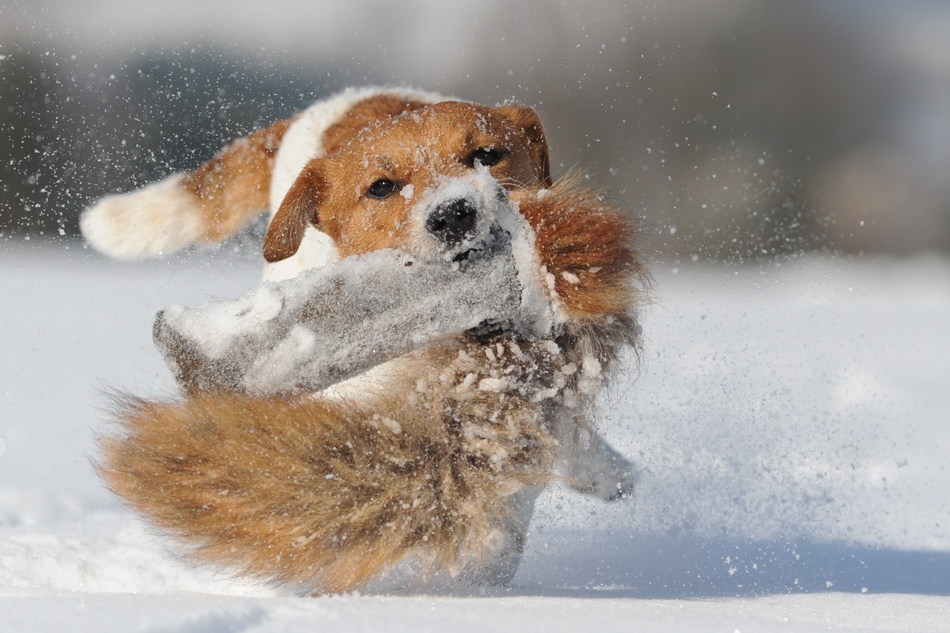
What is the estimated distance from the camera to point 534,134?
2633 mm

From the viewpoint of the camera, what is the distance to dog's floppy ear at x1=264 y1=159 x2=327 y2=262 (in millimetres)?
2463

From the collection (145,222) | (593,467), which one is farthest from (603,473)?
(145,222)

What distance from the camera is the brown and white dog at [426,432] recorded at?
5.03ft

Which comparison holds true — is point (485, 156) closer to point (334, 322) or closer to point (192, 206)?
point (334, 322)

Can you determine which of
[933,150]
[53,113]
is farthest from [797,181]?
[53,113]

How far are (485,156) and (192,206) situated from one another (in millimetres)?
1426

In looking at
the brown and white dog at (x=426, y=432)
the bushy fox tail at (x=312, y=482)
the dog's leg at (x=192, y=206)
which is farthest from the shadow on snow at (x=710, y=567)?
the dog's leg at (x=192, y=206)

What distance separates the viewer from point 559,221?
176cm

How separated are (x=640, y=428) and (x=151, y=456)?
6.85 ft

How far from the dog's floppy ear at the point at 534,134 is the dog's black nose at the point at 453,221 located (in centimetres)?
68

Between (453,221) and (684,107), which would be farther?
(684,107)

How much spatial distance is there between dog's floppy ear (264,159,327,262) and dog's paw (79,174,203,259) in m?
0.90

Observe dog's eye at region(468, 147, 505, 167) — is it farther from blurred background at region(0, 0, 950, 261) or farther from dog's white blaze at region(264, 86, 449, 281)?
blurred background at region(0, 0, 950, 261)

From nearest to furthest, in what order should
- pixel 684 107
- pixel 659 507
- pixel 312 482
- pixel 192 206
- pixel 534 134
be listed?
pixel 312 482, pixel 534 134, pixel 659 507, pixel 192 206, pixel 684 107
